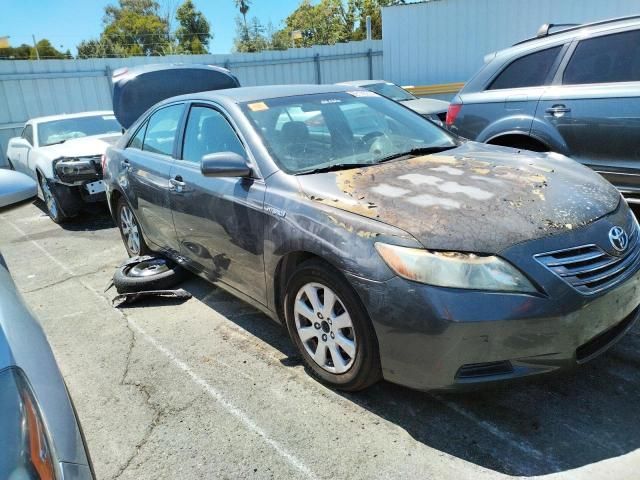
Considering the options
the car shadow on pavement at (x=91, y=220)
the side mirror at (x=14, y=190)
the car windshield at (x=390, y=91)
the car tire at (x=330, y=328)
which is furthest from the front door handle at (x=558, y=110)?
the car windshield at (x=390, y=91)

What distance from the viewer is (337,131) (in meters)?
3.55

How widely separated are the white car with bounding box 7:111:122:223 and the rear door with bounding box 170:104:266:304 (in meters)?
3.55

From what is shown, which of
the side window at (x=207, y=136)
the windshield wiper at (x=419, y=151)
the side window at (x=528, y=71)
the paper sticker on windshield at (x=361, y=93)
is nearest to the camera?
→ the windshield wiper at (x=419, y=151)

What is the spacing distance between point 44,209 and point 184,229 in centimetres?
599

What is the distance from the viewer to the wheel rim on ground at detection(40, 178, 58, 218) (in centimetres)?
740

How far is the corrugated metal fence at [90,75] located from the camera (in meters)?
12.8

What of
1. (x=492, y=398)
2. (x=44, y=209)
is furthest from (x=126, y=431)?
(x=44, y=209)

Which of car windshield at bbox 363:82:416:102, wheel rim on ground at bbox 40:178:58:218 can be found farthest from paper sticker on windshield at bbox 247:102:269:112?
car windshield at bbox 363:82:416:102

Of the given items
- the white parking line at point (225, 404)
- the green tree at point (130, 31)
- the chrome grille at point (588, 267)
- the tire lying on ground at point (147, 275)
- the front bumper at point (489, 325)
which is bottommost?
the white parking line at point (225, 404)

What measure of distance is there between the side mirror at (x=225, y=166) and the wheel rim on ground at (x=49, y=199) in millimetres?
5116

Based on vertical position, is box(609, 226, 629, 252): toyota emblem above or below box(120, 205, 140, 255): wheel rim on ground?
above

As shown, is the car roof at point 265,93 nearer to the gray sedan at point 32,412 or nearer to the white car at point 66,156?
the gray sedan at point 32,412

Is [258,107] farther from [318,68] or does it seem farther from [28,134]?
[318,68]

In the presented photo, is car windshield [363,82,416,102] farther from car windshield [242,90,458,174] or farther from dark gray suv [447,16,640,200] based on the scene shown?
car windshield [242,90,458,174]
